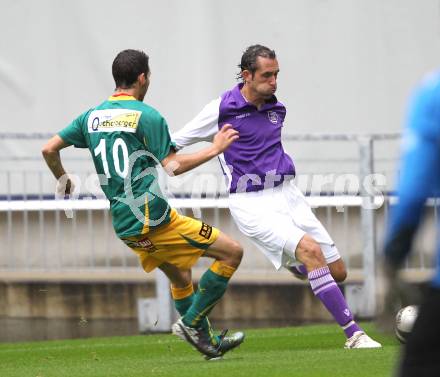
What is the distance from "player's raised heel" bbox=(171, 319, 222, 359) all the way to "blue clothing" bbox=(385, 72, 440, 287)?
4.51 m

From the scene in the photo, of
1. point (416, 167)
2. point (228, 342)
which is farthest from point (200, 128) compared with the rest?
point (416, 167)

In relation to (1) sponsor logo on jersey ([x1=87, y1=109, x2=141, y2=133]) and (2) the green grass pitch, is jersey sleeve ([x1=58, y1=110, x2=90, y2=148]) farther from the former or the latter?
(2) the green grass pitch

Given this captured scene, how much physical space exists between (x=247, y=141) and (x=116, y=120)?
4.49 feet

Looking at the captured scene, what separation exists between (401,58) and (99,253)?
331cm

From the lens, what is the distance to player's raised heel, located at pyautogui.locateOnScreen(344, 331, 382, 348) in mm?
8688

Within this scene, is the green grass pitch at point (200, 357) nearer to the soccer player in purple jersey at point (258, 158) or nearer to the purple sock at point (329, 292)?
the purple sock at point (329, 292)

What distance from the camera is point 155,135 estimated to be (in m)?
7.76

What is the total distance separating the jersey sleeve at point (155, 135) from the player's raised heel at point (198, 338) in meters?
1.08

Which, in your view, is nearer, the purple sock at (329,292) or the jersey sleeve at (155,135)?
the jersey sleeve at (155,135)

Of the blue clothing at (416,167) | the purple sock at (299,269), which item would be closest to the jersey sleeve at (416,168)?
the blue clothing at (416,167)

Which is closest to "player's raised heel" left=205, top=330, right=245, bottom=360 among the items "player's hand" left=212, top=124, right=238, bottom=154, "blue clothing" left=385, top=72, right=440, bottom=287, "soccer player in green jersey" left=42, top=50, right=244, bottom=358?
"soccer player in green jersey" left=42, top=50, right=244, bottom=358

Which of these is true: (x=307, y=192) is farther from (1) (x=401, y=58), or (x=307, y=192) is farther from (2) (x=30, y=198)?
(2) (x=30, y=198)

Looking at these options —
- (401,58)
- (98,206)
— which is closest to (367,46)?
(401,58)

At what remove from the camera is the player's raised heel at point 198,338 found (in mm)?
8156
